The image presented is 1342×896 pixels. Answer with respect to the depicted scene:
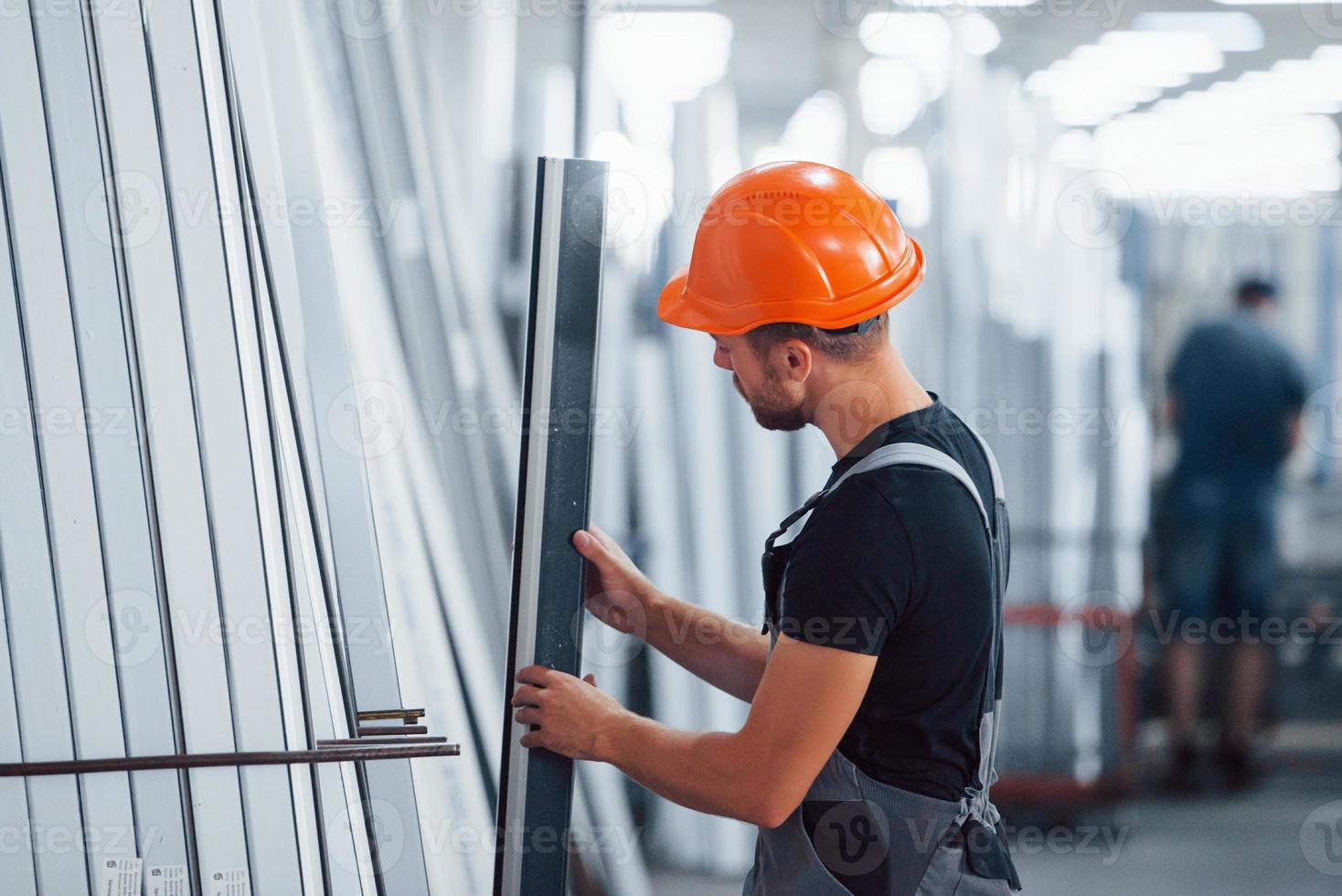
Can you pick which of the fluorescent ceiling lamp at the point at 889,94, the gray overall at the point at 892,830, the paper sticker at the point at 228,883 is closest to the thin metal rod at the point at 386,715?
the paper sticker at the point at 228,883

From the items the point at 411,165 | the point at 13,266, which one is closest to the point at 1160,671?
the point at 411,165

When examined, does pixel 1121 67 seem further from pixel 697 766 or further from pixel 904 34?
pixel 697 766

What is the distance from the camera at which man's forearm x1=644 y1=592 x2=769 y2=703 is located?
4.80 ft

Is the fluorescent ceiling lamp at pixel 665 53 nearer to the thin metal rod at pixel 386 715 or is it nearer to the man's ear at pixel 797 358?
the man's ear at pixel 797 358

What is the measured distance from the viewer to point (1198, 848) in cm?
226

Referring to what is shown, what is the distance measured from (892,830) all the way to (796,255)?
2.26ft

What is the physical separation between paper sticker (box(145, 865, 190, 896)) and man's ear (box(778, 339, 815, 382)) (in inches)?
41.7

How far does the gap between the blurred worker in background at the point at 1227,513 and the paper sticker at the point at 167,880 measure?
2026mm

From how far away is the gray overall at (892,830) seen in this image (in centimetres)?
114

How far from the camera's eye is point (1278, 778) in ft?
7.49

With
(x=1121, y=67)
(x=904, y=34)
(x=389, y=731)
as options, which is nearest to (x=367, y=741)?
(x=389, y=731)

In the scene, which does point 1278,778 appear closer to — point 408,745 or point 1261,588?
point 1261,588

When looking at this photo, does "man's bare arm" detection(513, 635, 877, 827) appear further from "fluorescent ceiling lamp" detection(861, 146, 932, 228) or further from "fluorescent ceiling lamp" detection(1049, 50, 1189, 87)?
"fluorescent ceiling lamp" detection(1049, 50, 1189, 87)

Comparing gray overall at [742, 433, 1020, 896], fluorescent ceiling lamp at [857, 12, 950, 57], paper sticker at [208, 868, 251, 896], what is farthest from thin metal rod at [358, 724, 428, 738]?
fluorescent ceiling lamp at [857, 12, 950, 57]
